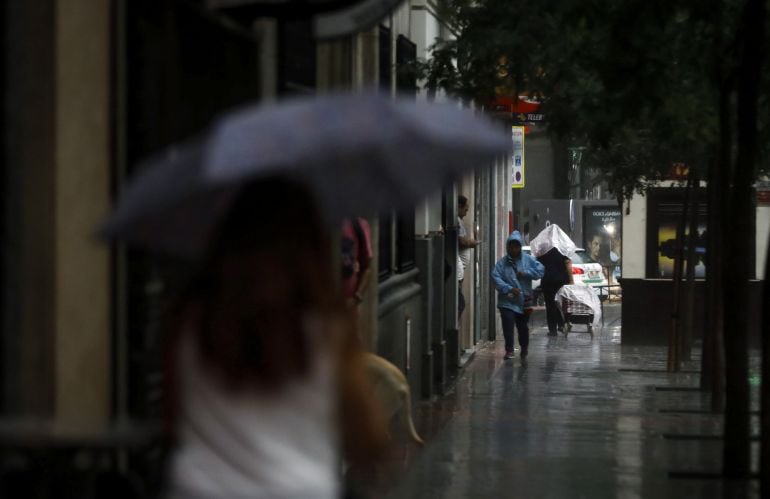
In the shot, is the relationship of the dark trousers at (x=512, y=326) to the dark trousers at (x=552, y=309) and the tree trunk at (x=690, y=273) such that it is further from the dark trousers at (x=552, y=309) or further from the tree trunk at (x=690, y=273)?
the dark trousers at (x=552, y=309)

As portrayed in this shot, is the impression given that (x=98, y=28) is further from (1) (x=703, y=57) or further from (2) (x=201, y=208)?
(1) (x=703, y=57)

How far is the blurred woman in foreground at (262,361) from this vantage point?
10.7 feet

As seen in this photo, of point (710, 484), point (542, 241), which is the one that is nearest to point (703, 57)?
point (710, 484)

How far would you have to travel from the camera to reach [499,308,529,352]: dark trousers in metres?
23.8

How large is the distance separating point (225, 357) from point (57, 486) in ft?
7.73

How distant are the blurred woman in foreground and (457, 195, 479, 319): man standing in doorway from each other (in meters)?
18.7

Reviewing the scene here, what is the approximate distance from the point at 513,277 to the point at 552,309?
215 inches

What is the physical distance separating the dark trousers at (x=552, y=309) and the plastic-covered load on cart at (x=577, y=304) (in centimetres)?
11

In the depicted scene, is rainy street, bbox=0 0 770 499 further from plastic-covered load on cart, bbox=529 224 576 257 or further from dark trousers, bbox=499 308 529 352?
plastic-covered load on cart, bbox=529 224 576 257

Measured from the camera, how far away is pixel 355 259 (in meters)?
11.6

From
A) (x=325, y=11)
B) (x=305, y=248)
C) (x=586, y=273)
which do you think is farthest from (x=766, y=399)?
(x=586, y=273)

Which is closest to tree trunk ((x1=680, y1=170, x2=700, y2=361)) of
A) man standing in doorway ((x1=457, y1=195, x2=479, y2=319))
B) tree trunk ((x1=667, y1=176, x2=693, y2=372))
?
tree trunk ((x1=667, y1=176, x2=693, y2=372))

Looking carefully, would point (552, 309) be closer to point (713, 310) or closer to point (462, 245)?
point (462, 245)

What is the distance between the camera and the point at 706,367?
1812 centimetres
